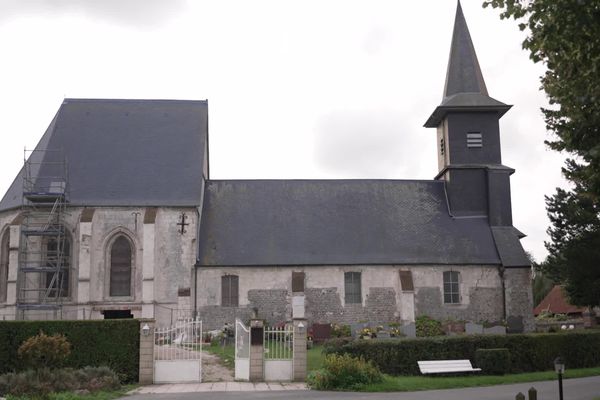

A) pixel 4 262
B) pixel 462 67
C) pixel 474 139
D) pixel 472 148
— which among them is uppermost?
pixel 462 67

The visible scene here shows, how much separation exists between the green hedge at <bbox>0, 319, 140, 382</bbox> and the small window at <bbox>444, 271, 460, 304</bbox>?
16.4 meters

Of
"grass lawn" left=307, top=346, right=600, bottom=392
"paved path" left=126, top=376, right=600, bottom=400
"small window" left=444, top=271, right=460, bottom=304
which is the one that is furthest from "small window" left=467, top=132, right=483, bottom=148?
"paved path" left=126, top=376, right=600, bottom=400

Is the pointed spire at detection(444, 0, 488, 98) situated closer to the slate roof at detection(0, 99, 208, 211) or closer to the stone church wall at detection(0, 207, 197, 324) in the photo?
the slate roof at detection(0, 99, 208, 211)

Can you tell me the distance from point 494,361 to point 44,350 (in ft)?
40.1

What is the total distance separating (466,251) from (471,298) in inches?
85.6

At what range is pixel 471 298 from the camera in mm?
31297

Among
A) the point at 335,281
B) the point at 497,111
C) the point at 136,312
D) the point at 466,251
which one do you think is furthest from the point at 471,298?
the point at 136,312

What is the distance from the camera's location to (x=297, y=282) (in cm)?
3031

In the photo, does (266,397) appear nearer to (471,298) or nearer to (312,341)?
(312,341)

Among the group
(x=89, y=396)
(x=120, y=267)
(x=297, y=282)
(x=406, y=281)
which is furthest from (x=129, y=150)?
(x=89, y=396)

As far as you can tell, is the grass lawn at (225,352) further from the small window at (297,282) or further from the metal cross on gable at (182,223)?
the metal cross on gable at (182,223)

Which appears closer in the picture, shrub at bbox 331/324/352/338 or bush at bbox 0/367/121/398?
bush at bbox 0/367/121/398

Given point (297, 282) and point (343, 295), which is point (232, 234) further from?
point (343, 295)

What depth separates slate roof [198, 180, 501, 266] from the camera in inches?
1235
